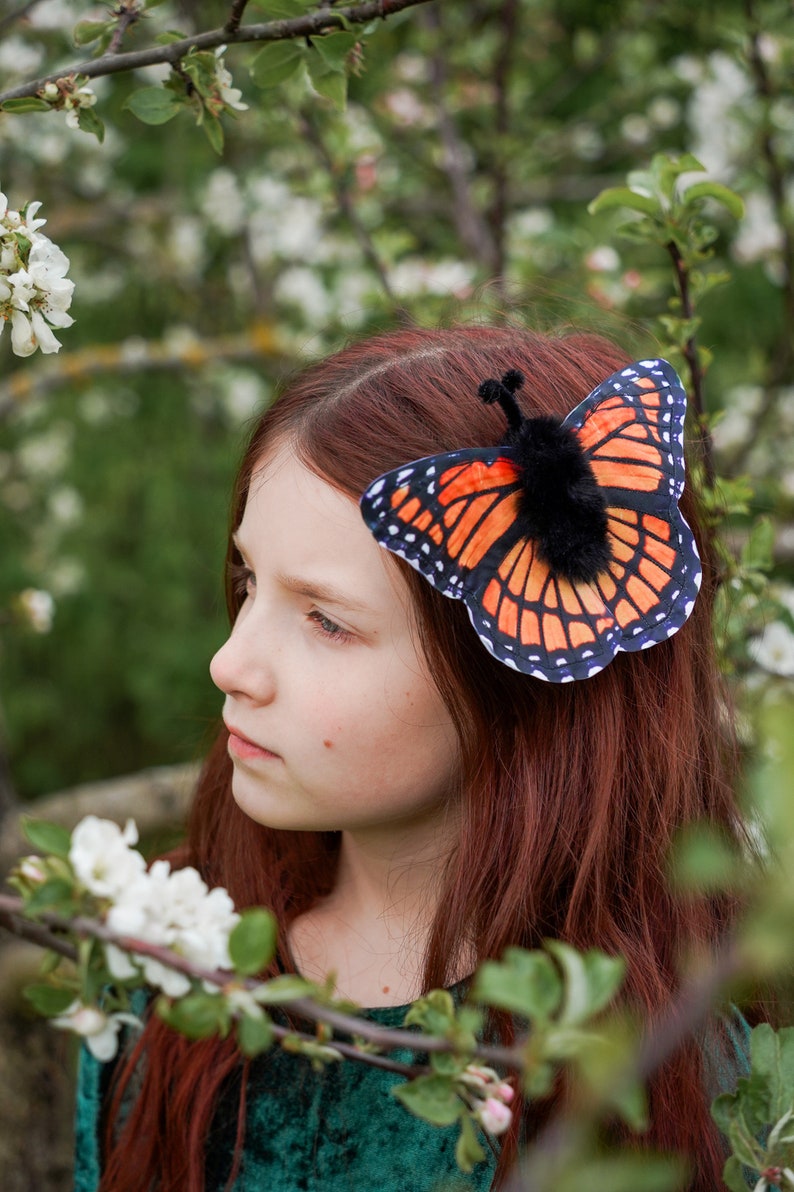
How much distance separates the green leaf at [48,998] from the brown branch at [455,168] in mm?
2026

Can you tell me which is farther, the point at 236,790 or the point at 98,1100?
the point at 98,1100

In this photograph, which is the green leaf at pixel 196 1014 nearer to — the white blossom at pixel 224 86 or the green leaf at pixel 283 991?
the green leaf at pixel 283 991

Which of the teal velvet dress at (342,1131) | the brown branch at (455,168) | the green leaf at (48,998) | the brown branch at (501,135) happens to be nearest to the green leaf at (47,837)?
the green leaf at (48,998)

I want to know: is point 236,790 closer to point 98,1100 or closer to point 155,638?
point 98,1100

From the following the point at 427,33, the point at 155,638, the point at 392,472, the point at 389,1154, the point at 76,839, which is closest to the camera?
the point at 76,839

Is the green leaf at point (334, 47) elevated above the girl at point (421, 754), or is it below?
above

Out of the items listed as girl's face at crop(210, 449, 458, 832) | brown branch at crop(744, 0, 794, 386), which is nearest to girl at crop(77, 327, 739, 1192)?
girl's face at crop(210, 449, 458, 832)

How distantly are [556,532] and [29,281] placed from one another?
0.48 m

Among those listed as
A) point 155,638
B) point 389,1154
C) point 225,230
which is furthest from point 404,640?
Answer: point 225,230

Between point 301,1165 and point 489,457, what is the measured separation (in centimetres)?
80

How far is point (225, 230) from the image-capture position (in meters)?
3.66

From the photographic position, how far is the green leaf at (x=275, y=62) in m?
1.11

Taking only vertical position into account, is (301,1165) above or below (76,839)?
below

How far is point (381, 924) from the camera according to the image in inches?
50.4
